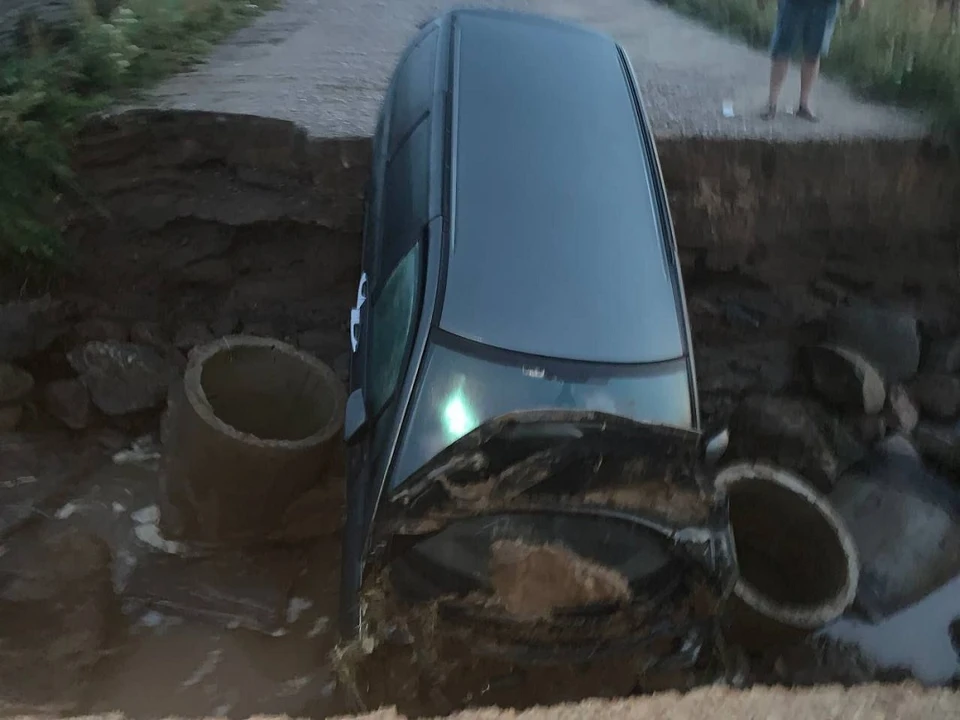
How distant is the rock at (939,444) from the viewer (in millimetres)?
3213

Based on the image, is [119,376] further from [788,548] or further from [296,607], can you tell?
[788,548]

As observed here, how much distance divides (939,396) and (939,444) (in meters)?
0.24

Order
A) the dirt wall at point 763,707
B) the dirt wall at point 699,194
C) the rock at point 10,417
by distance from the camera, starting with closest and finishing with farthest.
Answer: the dirt wall at point 763,707
the rock at point 10,417
the dirt wall at point 699,194

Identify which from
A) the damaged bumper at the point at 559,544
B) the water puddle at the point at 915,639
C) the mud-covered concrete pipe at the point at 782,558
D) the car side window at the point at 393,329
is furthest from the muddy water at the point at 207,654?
the water puddle at the point at 915,639

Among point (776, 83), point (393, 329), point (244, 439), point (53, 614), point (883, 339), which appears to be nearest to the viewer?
point (393, 329)

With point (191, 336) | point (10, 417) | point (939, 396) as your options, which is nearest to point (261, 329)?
point (191, 336)

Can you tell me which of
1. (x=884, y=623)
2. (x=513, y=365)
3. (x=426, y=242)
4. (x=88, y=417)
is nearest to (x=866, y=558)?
(x=884, y=623)

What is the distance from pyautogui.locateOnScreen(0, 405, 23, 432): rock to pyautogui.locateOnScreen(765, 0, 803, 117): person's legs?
331 cm

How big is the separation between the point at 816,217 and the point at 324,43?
8.09 feet

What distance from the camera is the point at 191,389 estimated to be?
2424mm

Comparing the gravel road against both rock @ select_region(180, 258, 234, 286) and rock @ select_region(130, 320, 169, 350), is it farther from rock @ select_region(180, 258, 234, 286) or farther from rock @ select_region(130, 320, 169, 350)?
rock @ select_region(130, 320, 169, 350)

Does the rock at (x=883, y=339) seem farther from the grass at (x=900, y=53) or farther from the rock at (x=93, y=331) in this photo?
the rock at (x=93, y=331)

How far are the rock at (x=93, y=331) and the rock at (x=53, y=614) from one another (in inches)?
33.9

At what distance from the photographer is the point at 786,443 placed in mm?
3053
